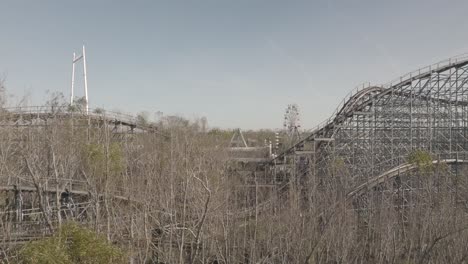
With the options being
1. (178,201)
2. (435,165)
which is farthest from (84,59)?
(435,165)

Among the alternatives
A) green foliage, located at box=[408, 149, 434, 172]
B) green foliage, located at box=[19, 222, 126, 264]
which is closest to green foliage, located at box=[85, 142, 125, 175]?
green foliage, located at box=[19, 222, 126, 264]

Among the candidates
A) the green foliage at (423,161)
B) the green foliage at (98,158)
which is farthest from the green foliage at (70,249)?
the green foliage at (423,161)

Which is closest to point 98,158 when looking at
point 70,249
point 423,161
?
point 70,249

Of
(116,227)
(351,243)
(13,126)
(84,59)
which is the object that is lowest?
(351,243)

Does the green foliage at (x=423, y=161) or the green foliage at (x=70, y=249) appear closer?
the green foliage at (x=70, y=249)

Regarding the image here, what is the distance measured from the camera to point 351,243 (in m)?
12.1

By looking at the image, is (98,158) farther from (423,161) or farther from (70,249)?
(423,161)

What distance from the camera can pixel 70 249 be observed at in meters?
5.86

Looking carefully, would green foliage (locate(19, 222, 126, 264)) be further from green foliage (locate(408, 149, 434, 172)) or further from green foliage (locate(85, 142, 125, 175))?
green foliage (locate(408, 149, 434, 172))

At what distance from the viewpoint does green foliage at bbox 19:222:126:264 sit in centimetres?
543

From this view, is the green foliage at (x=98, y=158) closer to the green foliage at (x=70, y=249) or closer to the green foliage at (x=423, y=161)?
the green foliage at (x=70, y=249)

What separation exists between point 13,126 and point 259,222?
11.3 m

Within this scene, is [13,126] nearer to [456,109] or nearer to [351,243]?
[351,243]

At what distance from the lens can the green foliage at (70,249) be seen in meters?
5.43
